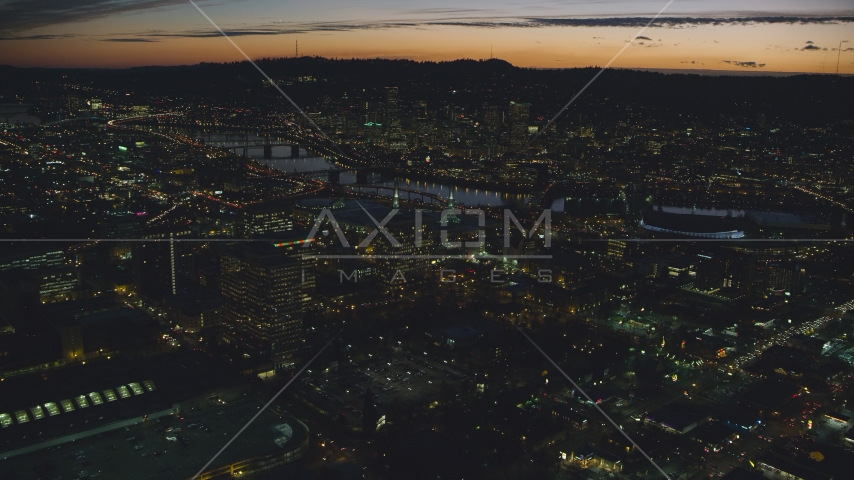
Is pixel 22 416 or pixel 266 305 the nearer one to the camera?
pixel 22 416

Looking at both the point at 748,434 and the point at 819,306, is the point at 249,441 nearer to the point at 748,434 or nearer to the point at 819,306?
the point at 748,434

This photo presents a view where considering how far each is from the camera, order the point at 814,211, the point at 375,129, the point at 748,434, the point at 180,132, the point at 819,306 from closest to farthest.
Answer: the point at 748,434, the point at 819,306, the point at 814,211, the point at 375,129, the point at 180,132

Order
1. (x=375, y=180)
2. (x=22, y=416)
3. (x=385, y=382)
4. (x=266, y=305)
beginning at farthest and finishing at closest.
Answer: (x=375, y=180) → (x=266, y=305) → (x=385, y=382) → (x=22, y=416)

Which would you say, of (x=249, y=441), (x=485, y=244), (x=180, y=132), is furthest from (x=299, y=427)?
(x=180, y=132)

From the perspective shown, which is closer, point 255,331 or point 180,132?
point 255,331

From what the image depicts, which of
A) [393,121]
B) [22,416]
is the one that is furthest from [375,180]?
[22,416]

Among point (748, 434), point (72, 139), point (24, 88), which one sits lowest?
point (748, 434)

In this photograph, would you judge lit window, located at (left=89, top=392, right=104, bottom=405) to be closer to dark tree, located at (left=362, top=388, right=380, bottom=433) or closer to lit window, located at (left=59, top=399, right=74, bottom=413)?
lit window, located at (left=59, top=399, right=74, bottom=413)
